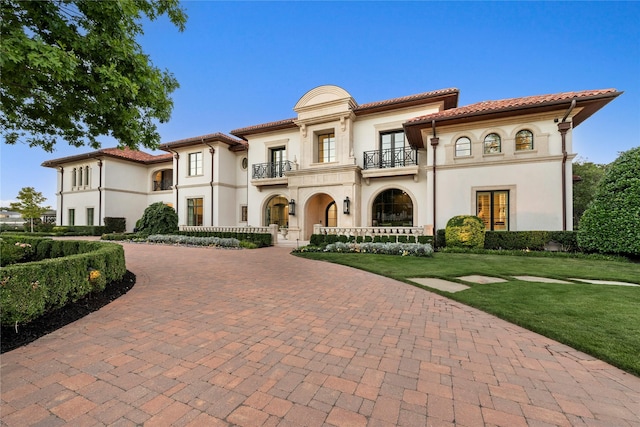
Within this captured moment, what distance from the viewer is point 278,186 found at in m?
18.4

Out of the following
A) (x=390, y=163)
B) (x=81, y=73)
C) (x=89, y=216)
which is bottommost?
(x=89, y=216)

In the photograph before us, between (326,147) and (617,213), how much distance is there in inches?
537

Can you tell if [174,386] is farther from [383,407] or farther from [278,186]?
[278,186]

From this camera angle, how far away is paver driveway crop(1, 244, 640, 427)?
76.0 inches

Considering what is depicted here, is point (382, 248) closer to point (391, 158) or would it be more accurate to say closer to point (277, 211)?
point (391, 158)

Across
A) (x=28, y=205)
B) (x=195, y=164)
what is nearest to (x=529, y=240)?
(x=195, y=164)

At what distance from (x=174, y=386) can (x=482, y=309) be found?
15.1 ft

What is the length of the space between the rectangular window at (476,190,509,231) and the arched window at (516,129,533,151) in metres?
2.15

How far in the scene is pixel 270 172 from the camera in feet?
60.7

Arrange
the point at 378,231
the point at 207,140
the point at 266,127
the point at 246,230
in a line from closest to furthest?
the point at 378,231 < the point at 246,230 < the point at 266,127 < the point at 207,140

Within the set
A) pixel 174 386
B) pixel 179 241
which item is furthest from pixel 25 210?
pixel 174 386

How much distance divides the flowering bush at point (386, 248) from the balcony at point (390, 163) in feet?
16.4

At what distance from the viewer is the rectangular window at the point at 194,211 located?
2061 cm

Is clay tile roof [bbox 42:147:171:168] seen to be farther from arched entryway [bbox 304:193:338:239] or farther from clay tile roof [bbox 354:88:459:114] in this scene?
clay tile roof [bbox 354:88:459:114]
